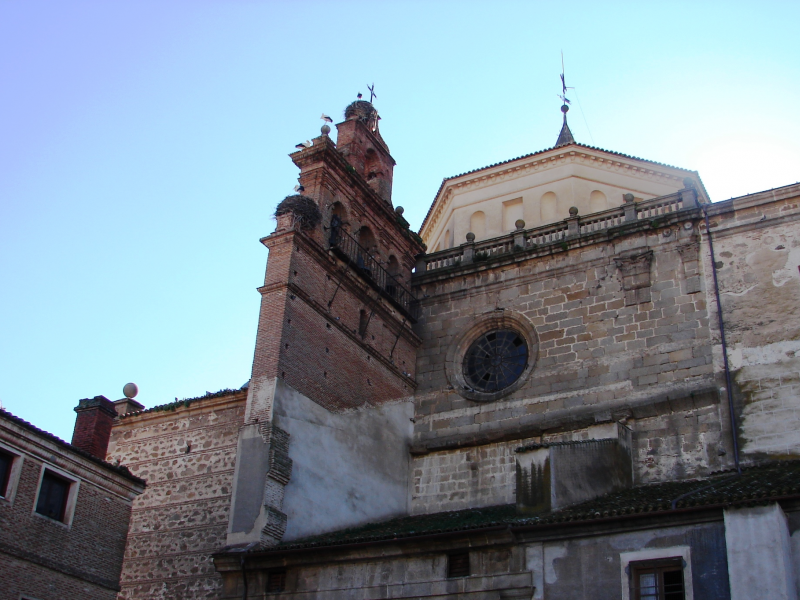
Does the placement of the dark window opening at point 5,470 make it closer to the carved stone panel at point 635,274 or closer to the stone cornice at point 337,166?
the stone cornice at point 337,166

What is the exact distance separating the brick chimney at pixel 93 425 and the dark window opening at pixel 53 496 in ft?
7.38

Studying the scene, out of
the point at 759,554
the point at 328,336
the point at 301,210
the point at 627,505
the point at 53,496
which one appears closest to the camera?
the point at 759,554

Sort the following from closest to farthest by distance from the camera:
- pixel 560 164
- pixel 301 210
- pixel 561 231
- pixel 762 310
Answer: pixel 762 310 < pixel 301 210 < pixel 561 231 < pixel 560 164

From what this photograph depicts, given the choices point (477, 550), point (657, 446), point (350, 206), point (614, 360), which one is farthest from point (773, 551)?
point (350, 206)

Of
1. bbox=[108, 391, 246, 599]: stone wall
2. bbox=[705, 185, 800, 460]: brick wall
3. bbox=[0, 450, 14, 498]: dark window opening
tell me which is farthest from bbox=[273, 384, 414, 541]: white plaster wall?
bbox=[705, 185, 800, 460]: brick wall

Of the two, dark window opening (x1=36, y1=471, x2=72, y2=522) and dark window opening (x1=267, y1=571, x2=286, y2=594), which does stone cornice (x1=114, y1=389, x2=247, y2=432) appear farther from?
dark window opening (x1=36, y1=471, x2=72, y2=522)

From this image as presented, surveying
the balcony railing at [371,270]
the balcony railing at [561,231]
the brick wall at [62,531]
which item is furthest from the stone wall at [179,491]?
the balcony railing at [561,231]

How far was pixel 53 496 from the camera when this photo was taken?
14562 mm

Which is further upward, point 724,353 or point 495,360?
point 495,360

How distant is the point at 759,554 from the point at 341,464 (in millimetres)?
8231

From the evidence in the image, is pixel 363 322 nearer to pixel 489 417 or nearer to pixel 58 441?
pixel 489 417

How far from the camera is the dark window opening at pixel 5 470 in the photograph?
44.9 feet

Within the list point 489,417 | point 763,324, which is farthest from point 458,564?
point 763,324

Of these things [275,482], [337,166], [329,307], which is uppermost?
[337,166]
